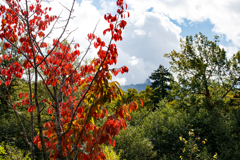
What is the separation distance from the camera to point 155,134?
8500 millimetres

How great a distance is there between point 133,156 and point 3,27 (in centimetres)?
605

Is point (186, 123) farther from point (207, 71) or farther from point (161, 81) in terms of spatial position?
point (161, 81)

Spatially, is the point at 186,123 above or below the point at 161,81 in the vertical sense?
→ below

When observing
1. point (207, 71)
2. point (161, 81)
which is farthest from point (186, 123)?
point (161, 81)

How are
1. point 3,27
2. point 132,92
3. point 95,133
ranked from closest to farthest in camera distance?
point 95,133 < point 3,27 < point 132,92

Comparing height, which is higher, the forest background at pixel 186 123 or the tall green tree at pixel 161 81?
the tall green tree at pixel 161 81

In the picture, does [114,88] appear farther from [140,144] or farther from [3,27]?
[140,144]

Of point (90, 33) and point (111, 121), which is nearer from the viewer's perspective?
point (111, 121)

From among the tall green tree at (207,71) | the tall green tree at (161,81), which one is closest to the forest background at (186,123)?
the tall green tree at (207,71)

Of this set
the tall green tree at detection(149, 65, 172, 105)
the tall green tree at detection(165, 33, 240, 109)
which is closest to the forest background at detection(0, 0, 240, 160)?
the tall green tree at detection(165, 33, 240, 109)

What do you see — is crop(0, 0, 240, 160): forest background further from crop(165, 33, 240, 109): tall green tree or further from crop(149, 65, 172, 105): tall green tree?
crop(149, 65, 172, 105): tall green tree

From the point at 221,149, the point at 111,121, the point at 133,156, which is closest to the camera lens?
the point at 111,121

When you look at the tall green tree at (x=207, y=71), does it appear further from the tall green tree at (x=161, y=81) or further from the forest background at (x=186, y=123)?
the tall green tree at (x=161, y=81)

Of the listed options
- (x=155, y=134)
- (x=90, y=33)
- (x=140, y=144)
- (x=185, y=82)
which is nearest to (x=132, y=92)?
(x=185, y=82)
